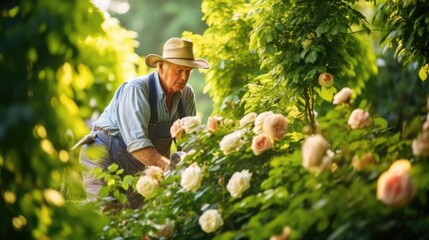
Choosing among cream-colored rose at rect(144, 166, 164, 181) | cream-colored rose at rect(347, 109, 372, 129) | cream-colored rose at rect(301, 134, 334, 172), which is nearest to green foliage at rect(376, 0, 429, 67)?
cream-colored rose at rect(347, 109, 372, 129)

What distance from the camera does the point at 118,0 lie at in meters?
21.7

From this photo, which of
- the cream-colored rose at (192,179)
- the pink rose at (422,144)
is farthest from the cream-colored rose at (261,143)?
the pink rose at (422,144)

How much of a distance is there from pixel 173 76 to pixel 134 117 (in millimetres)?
500

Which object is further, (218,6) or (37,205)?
(218,6)

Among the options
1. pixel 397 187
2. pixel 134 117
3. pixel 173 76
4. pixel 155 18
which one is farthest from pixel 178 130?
pixel 155 18

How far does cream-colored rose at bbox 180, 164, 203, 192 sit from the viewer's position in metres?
3.43

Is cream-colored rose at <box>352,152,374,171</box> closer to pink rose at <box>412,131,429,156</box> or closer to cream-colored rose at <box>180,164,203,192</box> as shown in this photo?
pink rose at <box>412,131,429,156</box>

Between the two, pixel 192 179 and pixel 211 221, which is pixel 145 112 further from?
pixel 211 221

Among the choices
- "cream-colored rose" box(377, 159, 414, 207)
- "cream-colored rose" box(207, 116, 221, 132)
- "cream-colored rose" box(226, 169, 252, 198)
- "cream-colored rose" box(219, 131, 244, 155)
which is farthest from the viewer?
"cream-colored rose" box(207, 116, 221, 132)

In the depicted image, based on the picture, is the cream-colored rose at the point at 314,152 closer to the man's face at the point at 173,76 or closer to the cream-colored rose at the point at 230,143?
the cream-colored rose at the point at 230,143

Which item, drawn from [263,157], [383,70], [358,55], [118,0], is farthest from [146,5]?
[263,157]

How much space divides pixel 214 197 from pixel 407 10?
6.63ft

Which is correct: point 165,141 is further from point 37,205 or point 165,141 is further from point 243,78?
point 37,205

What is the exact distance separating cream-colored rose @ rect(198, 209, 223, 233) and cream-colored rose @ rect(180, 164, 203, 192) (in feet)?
0.85
